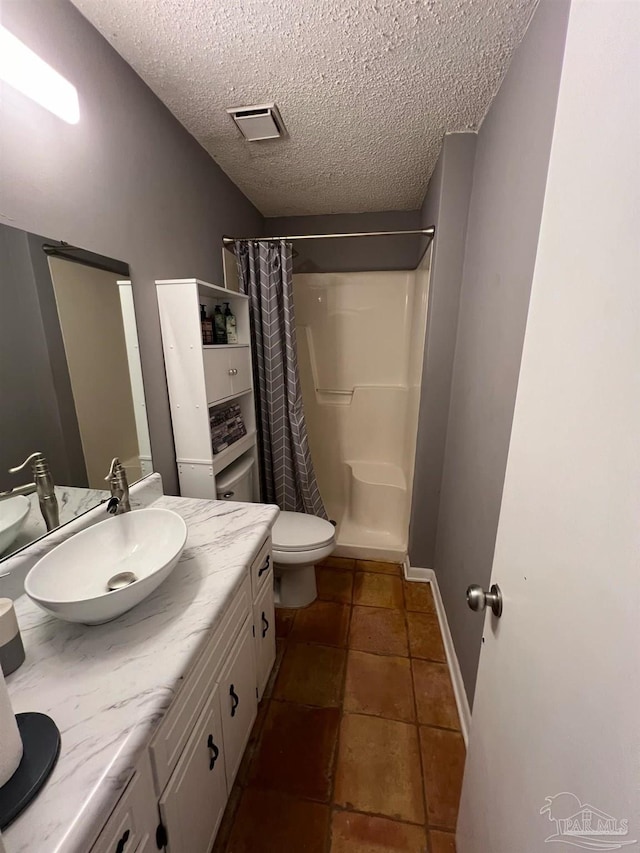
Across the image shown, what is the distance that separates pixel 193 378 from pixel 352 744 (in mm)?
1526

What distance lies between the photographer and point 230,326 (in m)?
1.79

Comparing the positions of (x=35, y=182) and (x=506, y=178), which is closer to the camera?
(x=35, y=182)

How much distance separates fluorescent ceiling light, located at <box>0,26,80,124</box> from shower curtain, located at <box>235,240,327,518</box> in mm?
985

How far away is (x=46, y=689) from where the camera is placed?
2.08ft

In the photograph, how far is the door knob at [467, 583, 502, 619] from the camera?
706 mm

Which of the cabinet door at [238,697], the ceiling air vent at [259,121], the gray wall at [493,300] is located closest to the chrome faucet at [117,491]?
the cabinet door at [238,697]

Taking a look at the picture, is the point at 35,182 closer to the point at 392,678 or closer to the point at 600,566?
the point at 600,566

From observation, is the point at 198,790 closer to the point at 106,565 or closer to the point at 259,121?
the point at 106,565

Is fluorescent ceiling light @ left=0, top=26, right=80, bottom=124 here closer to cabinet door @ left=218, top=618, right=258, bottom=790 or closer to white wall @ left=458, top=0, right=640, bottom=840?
white wall @ left=458, top=0, right=640, bottom=840

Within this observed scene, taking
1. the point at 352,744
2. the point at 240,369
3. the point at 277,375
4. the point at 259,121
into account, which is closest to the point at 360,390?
the point at 277,375

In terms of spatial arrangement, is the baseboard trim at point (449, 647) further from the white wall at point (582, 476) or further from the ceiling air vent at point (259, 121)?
the ceiling air vent at point (259, 121)

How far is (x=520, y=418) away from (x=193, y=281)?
4.12 feet

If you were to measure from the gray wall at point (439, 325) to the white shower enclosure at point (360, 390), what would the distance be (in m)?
0.39

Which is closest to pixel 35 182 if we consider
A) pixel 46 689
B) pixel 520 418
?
pixel 46 689
